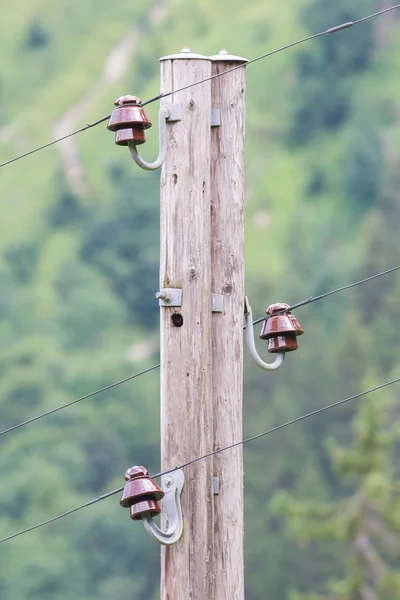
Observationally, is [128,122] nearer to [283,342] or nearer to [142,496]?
[283,342]

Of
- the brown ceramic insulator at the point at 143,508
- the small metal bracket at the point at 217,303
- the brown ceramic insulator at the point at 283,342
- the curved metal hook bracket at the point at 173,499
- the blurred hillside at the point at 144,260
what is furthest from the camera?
the blurred hillside at the point at 144,260

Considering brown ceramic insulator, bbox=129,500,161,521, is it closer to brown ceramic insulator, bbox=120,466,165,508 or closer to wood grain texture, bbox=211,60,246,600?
brown ceramic insulator, bbox=120,466,165,508

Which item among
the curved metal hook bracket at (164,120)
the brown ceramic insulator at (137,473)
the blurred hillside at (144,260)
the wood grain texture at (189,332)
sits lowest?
the brown ceramic insulator at (137,473)

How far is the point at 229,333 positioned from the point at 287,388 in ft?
227

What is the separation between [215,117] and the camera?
8.56 meters

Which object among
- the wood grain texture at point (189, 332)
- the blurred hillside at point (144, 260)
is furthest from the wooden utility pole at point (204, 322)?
the blurred hillside at point (144, 260)

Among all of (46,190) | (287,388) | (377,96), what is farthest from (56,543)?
(377,96)

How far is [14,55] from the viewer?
13688cm

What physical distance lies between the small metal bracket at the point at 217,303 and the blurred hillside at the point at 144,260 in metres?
54.2

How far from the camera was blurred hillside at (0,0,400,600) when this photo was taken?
244 feet

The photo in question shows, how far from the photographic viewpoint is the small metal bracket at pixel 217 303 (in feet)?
27.9

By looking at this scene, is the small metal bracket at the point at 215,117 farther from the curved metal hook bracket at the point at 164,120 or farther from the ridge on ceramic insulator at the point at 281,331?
the ridge on ceramic insulator at the point at 281,331

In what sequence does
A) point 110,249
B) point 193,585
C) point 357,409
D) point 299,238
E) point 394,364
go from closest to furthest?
point 193,585 → point 357,409 → point 394,364 → point 299,238 → point 110,249

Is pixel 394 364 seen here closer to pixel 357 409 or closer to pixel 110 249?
pixel 357 409
